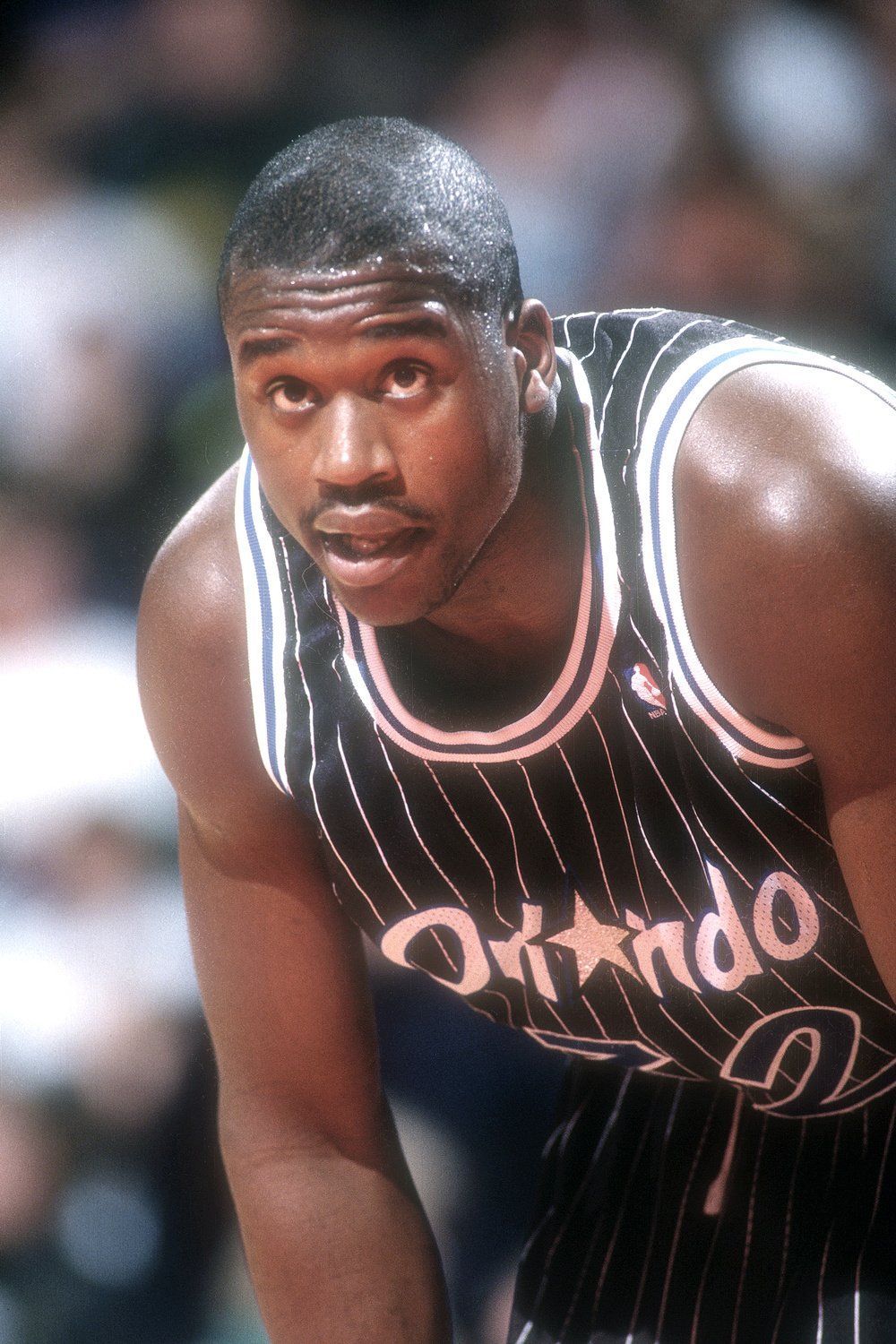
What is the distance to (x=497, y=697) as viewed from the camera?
0.88m

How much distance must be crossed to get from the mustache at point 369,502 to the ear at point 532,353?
0.33 ft

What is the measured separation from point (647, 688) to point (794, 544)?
0.15m

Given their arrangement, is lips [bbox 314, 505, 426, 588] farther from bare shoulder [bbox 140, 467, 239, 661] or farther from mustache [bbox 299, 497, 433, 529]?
bare shoulder [bbox 140, 467, 239, 661]

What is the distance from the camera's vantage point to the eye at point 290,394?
0.74 metres

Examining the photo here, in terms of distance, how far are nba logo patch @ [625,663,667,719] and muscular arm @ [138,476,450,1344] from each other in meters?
0.26

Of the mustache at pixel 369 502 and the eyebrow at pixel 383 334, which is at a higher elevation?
the eyebrow at pixel 383 334

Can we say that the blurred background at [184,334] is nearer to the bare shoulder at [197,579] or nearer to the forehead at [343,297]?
the bare shoulder at [197,579]

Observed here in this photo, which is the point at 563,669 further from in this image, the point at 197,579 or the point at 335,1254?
the point at 335,1254

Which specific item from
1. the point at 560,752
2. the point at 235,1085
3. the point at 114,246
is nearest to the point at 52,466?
the point at 114,246

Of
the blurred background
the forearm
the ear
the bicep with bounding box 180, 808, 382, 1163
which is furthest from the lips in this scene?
the blurred background

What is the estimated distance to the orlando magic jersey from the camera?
0.80 metres

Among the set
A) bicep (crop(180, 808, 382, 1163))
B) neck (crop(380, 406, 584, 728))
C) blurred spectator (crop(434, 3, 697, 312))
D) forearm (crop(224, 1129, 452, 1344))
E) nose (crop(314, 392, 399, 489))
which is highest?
blurred spectator (crop(434, 3, 697, 312))

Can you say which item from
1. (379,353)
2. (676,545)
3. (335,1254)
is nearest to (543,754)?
(676,545)

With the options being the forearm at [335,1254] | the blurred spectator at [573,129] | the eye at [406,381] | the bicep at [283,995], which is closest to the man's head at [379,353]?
the eye at [406,381]
